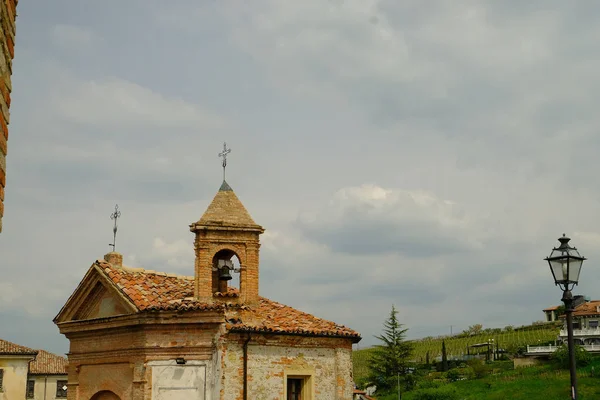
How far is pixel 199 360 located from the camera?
16.6 m

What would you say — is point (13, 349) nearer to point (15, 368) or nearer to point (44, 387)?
point (15, 368)

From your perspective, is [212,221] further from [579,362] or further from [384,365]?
[579,362]

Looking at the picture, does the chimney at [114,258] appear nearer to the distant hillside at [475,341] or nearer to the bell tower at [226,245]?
the bell tower at [226,245]

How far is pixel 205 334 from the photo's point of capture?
16656 mm

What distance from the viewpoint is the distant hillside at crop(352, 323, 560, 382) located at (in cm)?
7912

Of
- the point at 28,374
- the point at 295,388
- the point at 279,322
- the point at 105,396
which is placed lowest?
the point at 28,374

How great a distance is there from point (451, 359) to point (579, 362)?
707 inches

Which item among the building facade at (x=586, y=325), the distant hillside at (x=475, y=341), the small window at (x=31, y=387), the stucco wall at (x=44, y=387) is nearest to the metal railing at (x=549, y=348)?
the building facade at (x=586, y=325)

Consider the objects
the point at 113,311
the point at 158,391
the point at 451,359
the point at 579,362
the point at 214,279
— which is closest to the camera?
the point at 158,391

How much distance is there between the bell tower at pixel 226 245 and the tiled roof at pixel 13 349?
90.5 feet

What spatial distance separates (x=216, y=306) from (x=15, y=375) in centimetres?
3063

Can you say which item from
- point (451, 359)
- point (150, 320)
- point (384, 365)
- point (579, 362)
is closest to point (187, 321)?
point (150, 320)

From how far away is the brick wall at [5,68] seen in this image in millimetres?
4242

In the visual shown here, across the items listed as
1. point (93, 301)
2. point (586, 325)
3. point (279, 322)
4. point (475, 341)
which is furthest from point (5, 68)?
point (475, 341)
